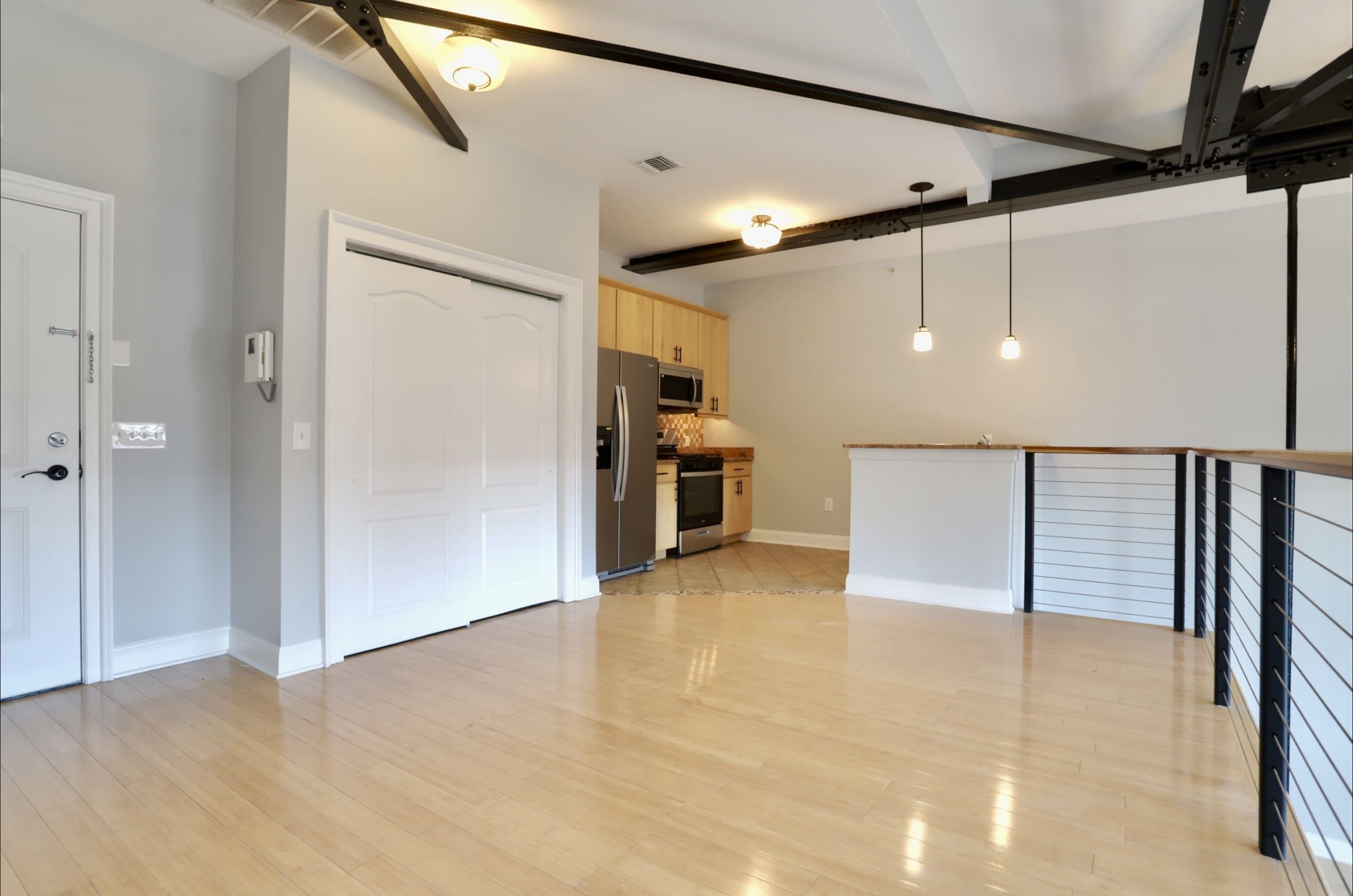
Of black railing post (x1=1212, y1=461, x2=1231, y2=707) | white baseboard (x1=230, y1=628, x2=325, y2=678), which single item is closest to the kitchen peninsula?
black railing post (x1=1212, y1=461, x2=1231, y2=707)

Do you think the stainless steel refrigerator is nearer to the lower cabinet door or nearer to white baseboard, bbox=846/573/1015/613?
the lower cabinet door

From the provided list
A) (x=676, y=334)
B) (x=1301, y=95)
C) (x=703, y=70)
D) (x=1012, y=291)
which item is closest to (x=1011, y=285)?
(x=1012, y=291)

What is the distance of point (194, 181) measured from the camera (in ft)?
10.0

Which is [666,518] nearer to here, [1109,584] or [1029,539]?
[1029,539]

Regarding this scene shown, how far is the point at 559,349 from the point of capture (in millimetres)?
4320

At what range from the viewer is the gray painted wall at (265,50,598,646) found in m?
2.98

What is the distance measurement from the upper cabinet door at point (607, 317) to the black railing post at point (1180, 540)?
12.4 feet

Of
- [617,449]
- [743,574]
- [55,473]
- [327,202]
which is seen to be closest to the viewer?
[55,473]

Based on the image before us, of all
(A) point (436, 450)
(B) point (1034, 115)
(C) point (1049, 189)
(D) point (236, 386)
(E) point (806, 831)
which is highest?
(B) point (1034, 115)

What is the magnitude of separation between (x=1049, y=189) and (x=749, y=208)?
1.94 m

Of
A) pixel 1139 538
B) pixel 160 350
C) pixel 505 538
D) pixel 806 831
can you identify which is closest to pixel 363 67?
pixel 160 350

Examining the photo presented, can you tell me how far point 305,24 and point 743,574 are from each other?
4150mm

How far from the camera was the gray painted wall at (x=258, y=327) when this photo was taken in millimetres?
2982

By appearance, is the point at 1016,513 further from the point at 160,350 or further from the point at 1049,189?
the point at 160,350
